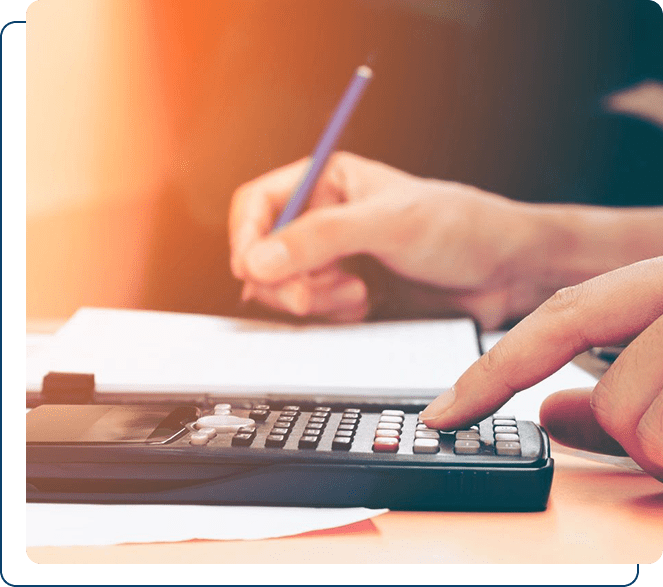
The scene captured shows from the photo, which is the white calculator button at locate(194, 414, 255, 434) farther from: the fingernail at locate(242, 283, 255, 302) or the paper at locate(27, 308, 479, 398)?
the fingernail at locate(242, 283, 255, 302)

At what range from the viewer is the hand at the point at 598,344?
0.91 ft

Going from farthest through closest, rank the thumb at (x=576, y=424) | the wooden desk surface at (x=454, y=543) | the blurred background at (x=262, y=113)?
1. the blurred background at (x=262, y=113)
2. the thumb at (x=576, y=424)
3. the wooden desk surface at (x=454, y=543)

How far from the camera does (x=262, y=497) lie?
274mm

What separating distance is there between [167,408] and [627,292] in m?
0.21

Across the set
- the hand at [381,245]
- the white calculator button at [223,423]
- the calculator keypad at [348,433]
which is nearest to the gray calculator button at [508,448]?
the calculator keypad at [348,433]

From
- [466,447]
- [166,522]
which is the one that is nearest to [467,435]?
[466,447]

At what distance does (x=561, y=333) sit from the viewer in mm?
299

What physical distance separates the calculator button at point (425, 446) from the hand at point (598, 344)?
0.03 m

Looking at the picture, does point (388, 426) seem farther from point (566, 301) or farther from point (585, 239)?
point (585, 239)

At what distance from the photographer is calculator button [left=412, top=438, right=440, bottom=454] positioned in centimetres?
28

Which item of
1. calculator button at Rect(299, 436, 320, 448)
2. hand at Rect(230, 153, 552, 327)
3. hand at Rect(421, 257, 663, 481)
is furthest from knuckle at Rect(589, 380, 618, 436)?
hand at Rect(230, 153, 552, 327)

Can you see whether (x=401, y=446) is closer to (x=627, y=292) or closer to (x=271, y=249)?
(x=627, y=292)

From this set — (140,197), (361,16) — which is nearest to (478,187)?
(361,16)

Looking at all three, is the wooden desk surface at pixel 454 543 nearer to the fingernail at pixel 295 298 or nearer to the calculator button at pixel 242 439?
the calculator button at pixel 242 439
